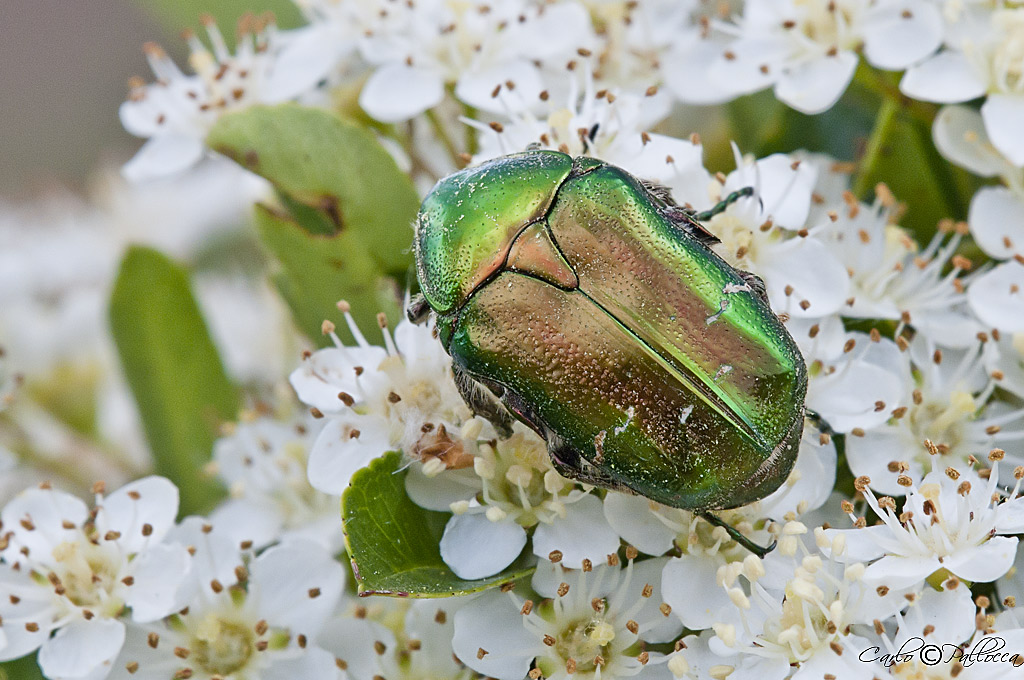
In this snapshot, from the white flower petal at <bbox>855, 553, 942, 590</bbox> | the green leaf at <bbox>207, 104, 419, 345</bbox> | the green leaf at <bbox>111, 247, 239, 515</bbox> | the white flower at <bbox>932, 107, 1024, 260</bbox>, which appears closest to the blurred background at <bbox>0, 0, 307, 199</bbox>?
the green leaf at <bbox>111, 247, 239, 515</bbox>

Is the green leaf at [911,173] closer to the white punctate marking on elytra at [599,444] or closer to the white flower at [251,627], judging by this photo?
the white punctate marking on elytra at [599,444]

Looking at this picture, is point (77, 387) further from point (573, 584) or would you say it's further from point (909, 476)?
point (909, 476)

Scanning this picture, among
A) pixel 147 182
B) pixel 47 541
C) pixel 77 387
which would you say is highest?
pixel 147 182

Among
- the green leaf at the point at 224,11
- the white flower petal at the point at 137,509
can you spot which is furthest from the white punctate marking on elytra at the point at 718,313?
the green leaf at the point at 224,11

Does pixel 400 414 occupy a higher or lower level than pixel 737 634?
higher

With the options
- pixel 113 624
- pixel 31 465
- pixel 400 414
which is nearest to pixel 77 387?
pixel 31 465

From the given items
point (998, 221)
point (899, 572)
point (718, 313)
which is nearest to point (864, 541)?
point (899, 572)
